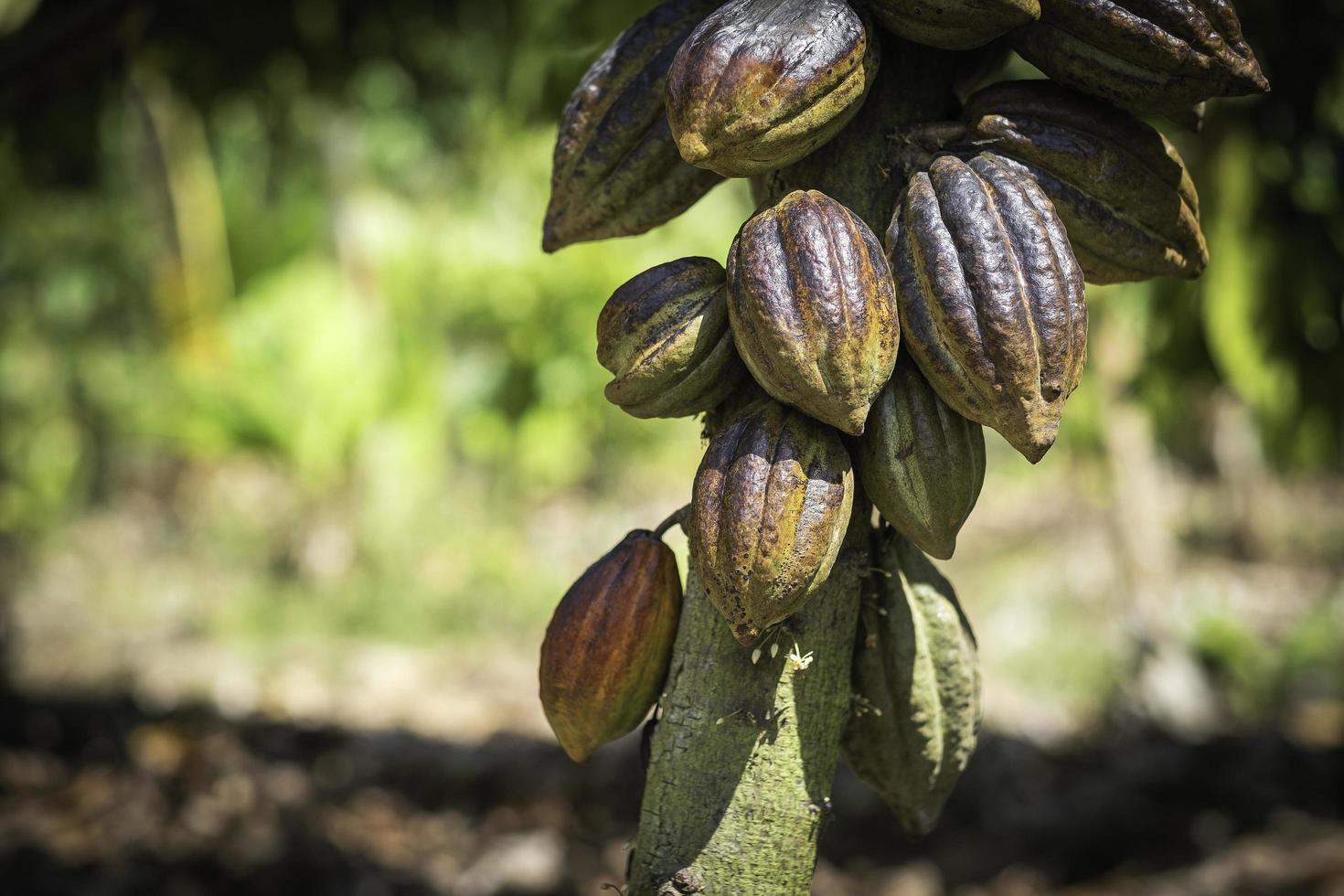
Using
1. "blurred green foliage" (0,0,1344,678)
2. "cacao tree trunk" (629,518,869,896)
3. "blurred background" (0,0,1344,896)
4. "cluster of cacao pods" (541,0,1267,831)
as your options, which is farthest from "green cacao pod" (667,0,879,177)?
"blurred green foliage" (0,0,1344,678)

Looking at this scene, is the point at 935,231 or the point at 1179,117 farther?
the point at 1179,117

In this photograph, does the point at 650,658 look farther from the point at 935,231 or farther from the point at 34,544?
the point at 34,544

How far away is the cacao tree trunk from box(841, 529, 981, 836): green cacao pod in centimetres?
10

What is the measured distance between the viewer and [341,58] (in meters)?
2.39

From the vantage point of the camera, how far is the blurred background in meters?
2.29

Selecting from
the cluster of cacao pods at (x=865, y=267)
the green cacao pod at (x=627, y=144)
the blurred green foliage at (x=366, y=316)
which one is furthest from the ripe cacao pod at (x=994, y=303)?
the blurred green foliage at (x=366, y=316)

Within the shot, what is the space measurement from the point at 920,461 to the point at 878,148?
0.79 feet

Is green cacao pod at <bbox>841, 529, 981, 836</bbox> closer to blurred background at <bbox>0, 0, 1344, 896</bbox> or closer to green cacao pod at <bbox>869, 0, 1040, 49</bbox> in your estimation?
green cacao pod at <bbox>869, 0, 1040, 49</bbox>

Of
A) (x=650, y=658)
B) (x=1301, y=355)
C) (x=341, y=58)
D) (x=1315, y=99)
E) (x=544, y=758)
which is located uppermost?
(x=341, y=58)

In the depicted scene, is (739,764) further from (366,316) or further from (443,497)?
(443,497)

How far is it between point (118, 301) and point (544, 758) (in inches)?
246

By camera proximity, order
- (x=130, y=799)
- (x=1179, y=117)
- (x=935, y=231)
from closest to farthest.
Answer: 1. (x=935, y=231)
2. (x=1179, y=117)
3. (x=130, y=799)

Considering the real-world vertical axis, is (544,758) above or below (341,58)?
below

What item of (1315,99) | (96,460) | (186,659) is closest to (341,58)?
(1315,99)
